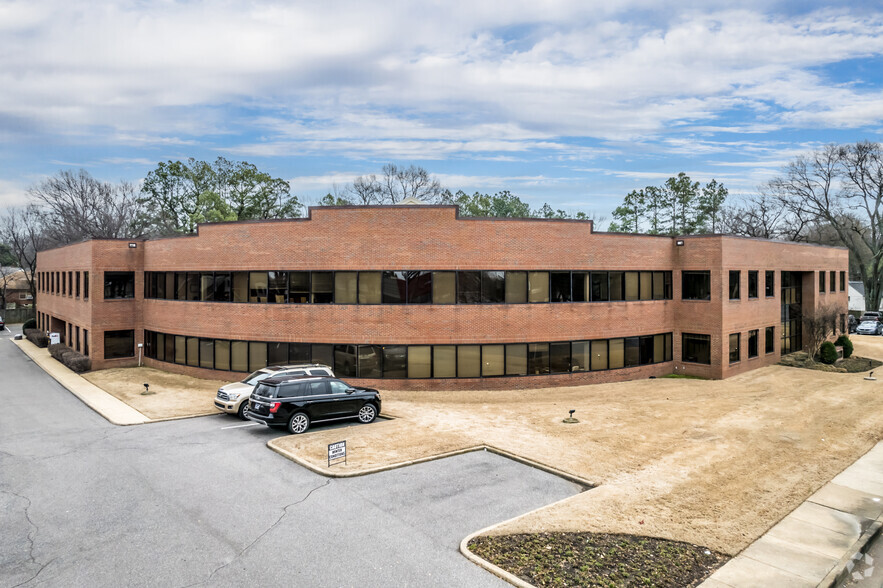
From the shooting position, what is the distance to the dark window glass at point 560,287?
27125 mm

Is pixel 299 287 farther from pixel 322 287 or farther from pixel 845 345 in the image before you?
pixel 845 345

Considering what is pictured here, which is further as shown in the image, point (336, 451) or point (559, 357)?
point (559, 357)

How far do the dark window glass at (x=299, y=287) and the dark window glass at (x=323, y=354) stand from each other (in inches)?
93.0

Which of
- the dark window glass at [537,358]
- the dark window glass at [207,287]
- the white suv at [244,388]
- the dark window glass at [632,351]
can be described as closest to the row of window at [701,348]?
the dark window glass at [632,351]

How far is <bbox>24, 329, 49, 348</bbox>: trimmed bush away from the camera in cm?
4562

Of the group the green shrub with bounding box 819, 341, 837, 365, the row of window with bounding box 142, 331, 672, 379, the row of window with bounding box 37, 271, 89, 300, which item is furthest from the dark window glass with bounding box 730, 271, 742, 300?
the row of window with bounding box 37, 271, 89, 300

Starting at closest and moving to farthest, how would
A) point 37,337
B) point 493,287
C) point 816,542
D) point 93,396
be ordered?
point 816,542
point 93,396
point 493,287
point 37,337

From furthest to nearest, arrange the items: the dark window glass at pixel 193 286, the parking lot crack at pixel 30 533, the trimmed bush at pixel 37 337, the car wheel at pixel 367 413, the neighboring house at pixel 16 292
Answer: the neighboring house at pixel 16 292
the trimmed bush at pixel 37 337
the dark window glass at pixel 193 286
the car wheel at pixel 367 413
the parking lot crack at pixel 30 533

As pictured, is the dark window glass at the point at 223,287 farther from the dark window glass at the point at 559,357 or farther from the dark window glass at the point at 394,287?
the dark window glass at the point at 559,357

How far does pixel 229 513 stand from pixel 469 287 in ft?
53.2

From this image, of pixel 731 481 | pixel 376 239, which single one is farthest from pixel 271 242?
pixel 731 481

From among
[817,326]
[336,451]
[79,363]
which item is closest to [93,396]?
[79,363]

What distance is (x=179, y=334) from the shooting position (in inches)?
1195

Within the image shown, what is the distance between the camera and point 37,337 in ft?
153
